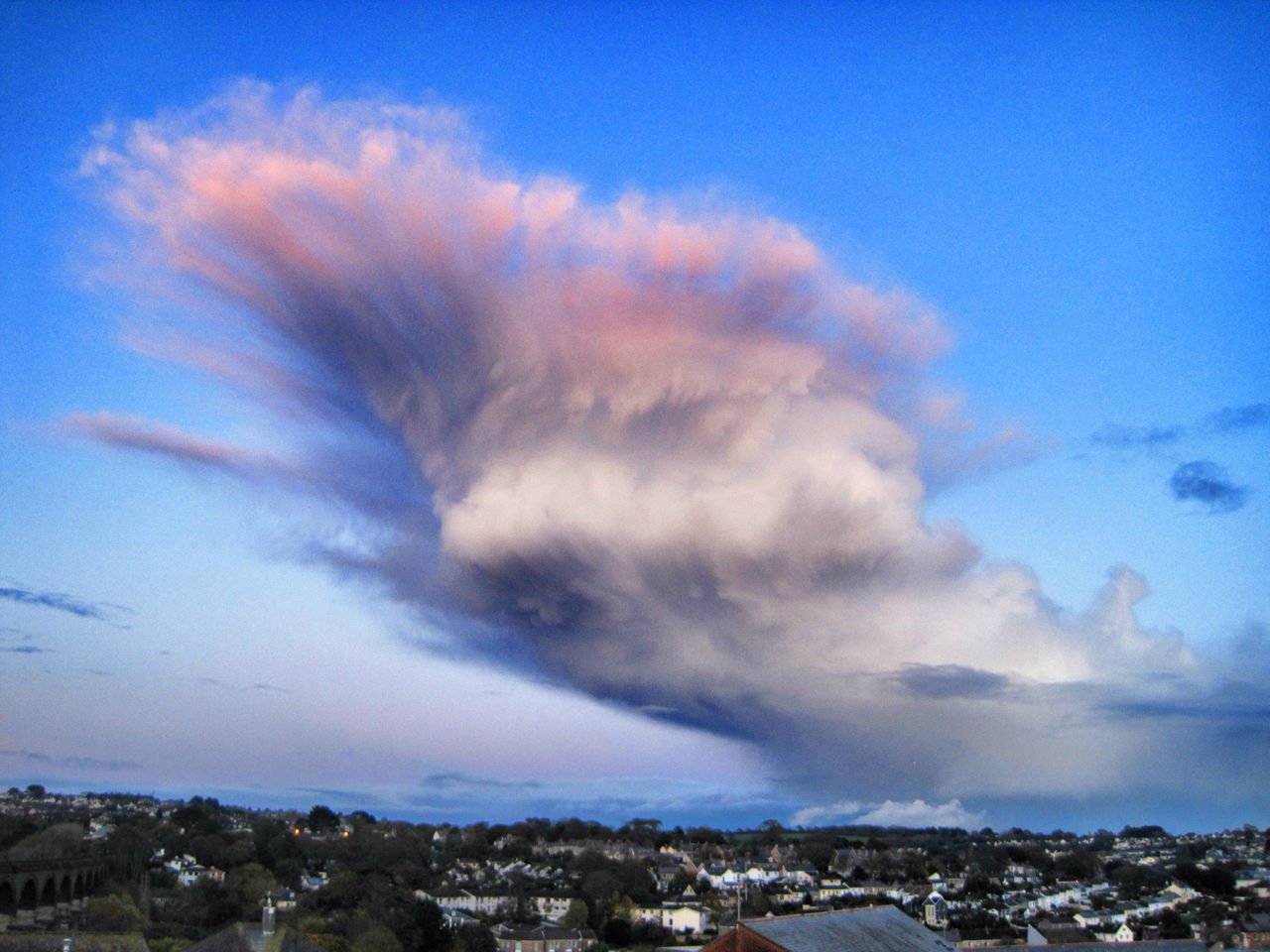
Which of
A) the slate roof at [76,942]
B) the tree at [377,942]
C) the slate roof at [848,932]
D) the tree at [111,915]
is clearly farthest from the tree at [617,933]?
the slate roof at [76,942]

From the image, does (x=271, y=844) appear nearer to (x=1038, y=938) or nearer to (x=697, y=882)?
(x=697, y=882)

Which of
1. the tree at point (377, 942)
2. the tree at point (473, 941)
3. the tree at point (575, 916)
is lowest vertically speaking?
the tree at point (575, 916)

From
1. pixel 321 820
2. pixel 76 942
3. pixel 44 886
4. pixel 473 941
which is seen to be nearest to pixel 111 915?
pixel 44 886

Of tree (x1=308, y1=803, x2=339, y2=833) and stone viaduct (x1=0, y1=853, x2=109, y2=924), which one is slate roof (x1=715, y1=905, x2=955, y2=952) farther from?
tree (x1=308, y1=803, x2=339, y2=833)

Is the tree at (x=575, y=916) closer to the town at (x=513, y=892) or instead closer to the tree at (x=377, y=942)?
the town at (x=513, y=892)

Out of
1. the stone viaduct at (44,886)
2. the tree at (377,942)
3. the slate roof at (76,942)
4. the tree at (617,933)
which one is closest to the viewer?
the slate roof at (76,942)

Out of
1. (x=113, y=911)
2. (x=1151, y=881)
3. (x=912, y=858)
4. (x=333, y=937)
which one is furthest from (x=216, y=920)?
(x=912, y=858)

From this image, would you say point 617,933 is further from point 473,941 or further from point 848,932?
point 848,932
